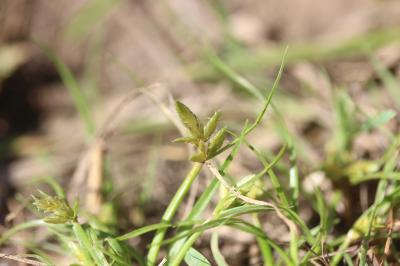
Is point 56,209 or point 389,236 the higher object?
point 56,209

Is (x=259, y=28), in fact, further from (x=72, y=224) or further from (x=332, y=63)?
(x=72, y=224)

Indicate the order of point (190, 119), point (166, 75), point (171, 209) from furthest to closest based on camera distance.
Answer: point (166, 75), point (171, 209), point (190, 119)

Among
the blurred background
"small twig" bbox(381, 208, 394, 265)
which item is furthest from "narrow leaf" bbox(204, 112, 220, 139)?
the blurred background

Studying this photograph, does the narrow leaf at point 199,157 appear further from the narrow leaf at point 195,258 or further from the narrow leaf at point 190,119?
the narrow leaf at point 195,258

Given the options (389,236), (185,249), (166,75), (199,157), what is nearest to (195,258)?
(185,249)

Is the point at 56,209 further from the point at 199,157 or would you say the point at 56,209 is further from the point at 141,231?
the point at 199,157

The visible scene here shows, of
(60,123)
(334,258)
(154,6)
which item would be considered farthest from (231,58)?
(334,258)

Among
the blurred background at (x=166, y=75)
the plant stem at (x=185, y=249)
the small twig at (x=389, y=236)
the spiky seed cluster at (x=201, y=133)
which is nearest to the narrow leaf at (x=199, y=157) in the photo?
the spiky seed cluster at (x=201, y=133)
